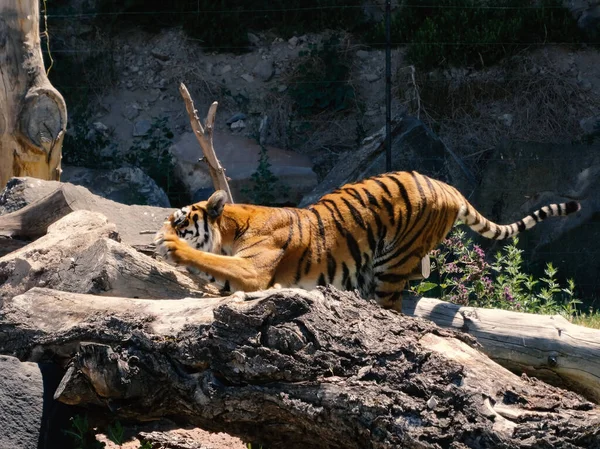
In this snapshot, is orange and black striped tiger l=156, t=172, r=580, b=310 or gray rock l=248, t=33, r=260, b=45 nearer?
orange and black striped tiger l=156, t=172, r=580, b=310

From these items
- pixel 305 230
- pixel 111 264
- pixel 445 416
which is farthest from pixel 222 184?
pixel 445 416

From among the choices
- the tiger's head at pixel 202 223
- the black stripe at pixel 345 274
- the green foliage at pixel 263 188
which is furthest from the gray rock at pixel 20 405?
the green foliage at pixel 263 188

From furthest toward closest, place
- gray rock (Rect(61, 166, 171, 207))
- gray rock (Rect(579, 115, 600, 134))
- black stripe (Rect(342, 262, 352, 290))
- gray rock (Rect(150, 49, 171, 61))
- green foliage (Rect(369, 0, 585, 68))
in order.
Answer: gray rock (Rect(150, 49, 171, 61)) → green foliage (Rect(369, 0, 585, 68)) → gray rock (Rect(579, 115, 600, 134)) → gray rock (Rect(61, 166, 171, 207)) → black stripe (Rect(342, 262, 352, 290))

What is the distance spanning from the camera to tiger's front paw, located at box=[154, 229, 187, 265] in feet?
18.3

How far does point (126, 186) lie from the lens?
985cm

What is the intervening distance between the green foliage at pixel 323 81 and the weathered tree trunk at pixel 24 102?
4406 mm

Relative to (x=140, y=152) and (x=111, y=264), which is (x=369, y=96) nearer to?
(x=140, y=152)

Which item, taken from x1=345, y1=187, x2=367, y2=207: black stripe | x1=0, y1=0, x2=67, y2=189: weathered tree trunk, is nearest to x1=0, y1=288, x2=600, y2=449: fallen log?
x1=345, y1=187, x2=367, y2=207: black stripe

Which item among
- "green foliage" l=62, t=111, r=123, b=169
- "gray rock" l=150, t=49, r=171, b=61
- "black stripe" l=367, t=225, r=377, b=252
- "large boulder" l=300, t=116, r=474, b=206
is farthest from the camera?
"gray rock" l=150, t=49, r=171, b=61

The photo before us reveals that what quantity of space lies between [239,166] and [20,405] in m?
6.73

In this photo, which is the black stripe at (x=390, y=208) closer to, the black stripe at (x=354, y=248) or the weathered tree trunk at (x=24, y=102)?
the black stripe at (x=354, y=248)

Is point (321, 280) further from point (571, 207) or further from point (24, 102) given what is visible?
point (24, 102)

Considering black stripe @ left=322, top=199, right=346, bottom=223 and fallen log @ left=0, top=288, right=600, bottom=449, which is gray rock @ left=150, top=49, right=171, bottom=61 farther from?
fallen log @ left=0, top=288, right=600, bottom=449

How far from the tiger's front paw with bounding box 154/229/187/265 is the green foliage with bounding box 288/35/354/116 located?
20.8 feet
